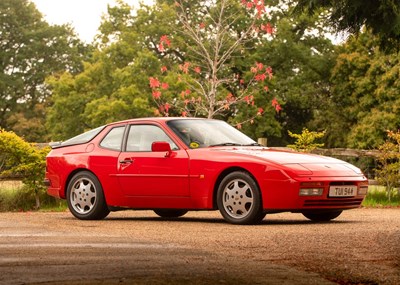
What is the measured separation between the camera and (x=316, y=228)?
38.6 feet

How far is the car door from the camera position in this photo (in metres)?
12.9

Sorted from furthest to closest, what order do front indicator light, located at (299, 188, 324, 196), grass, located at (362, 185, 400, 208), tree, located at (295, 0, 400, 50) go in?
grass, located at (362, 185, 400, 208)
front indicator light, located at (299, 188, 324, 196)
tree, located at (295, 0, 400, 50)

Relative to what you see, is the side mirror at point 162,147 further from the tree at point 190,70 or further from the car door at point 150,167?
the tree at point 190,70

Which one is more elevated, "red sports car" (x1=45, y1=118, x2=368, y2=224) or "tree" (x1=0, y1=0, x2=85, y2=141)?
"tree" (x1=0, y1=0, x2=85, y2=141)

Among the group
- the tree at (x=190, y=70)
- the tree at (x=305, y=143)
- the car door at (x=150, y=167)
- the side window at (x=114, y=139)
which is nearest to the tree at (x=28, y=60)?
the tree at (x=190, y=70)

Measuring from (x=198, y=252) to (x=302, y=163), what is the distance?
4.02m

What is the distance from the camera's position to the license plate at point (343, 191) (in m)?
12.4

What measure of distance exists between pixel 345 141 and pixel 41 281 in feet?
150

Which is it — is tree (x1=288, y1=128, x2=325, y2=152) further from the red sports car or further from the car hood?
the car hood

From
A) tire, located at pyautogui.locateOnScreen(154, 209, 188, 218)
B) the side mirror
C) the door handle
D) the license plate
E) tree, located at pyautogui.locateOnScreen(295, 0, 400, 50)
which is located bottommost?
tire, located at pyautogui.locateOnScreen(154, 209, 188, 218)

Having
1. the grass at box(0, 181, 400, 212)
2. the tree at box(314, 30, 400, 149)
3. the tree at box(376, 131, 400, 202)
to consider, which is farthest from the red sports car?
the tree at box(314, 30, 400, 149)

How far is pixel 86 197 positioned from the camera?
13.9m

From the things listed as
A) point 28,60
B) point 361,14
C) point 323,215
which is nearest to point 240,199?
point 323,215

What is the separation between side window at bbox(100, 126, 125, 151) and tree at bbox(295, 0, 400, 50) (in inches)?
199
